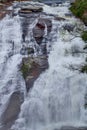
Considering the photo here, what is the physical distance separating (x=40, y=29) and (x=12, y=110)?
352cm

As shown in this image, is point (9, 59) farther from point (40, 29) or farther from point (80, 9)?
point (80, 9)

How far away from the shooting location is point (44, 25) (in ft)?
48.0

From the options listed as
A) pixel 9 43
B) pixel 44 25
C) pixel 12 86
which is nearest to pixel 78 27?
pixel 44 25

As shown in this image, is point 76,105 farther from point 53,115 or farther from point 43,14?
point 43,14

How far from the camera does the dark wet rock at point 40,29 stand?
14.1 m

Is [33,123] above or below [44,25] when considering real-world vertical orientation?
below

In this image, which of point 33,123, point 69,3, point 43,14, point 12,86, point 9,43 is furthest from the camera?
point 69,3

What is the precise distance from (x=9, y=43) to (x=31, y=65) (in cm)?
153

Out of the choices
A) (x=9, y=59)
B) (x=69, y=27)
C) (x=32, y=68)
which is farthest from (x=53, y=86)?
(x=69, y=27)

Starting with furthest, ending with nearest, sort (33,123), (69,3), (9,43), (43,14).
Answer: (69,3) → (43,14) → (9,43) → (33,123)

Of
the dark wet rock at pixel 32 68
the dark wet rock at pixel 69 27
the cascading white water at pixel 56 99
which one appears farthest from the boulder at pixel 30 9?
A: the cascading white water at pixel 56 99

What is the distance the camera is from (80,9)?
1619 centimetres

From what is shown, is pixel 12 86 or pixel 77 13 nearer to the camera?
pixel 12 86

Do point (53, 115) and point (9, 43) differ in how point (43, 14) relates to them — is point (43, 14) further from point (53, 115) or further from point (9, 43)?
point (53, 115)
